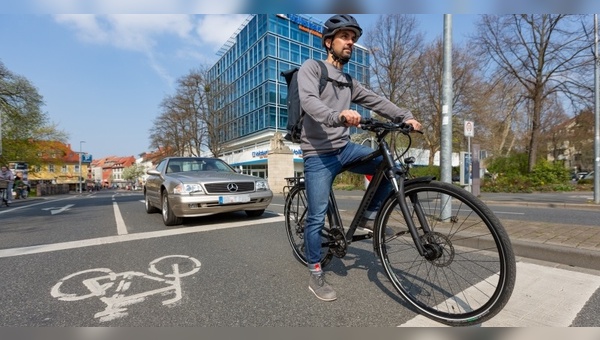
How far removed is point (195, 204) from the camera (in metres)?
5.28

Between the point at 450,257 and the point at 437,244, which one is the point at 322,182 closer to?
the point at 437,244

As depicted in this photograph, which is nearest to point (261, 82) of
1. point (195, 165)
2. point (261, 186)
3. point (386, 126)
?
point (195, 165)

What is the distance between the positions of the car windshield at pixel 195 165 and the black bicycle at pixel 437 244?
4.90m

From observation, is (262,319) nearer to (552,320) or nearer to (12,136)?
(552,320)

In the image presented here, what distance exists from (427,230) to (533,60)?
72.8 ft

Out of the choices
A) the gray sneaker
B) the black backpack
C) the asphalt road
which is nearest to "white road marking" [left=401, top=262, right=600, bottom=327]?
the asphalt road

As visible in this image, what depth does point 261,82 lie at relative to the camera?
42.6 m

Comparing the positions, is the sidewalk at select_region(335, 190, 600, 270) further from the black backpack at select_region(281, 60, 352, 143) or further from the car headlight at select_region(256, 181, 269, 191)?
the car headlight at select_region(256, 181, 269, 191)

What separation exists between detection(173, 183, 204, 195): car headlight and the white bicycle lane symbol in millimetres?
2207

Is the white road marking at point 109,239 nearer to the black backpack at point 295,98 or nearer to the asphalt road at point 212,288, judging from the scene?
the asphalt road at point 212,288

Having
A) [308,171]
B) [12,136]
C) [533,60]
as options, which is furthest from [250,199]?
[12,136]

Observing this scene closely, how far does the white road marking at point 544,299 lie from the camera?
1.95m

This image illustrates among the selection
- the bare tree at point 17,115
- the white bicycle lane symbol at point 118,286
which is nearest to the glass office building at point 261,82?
the bare tree at point 17,115

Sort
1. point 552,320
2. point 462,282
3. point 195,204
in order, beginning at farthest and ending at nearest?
point 195,204, point 462,282, point 552,320
